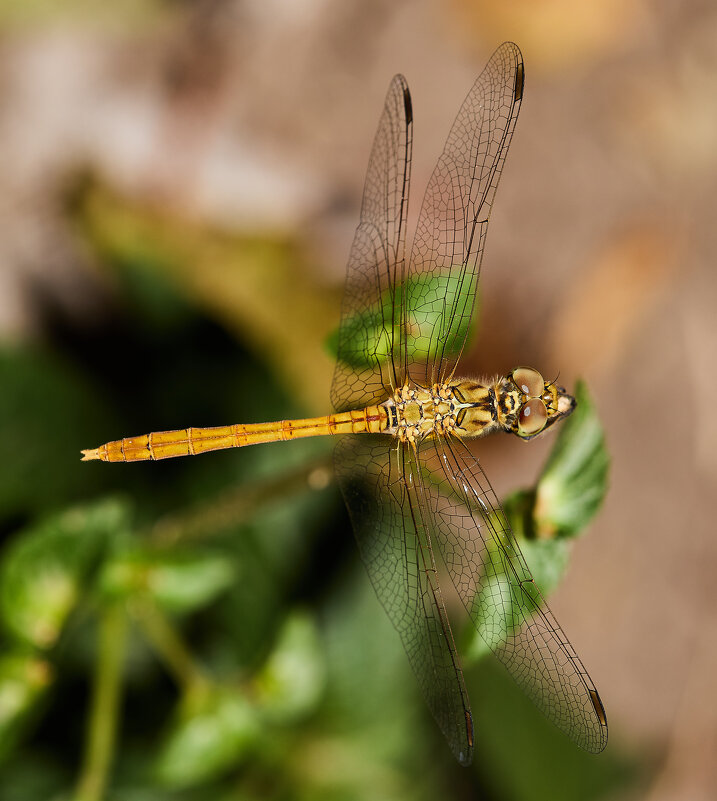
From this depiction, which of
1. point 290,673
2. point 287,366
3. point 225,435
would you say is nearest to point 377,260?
point 225,435

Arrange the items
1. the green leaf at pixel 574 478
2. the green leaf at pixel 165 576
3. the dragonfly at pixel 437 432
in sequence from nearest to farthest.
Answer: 1. the green leaf at pixel 574 478
2. the dragonfly at pixel 437 432
3. the green leaf at pixel 165 576

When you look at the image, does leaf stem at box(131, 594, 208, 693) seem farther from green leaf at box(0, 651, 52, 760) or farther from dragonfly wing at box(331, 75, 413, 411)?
dragonfly wing at box(331, 75, 413, 411)

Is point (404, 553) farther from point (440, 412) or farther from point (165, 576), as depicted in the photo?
point (165, 576)

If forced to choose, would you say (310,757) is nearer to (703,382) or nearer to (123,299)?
(123,299)

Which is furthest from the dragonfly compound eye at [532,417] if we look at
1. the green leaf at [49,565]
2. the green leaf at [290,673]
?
the green leaf at [49,565]

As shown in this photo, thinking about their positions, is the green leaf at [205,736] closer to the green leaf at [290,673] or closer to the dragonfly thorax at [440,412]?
the green leaf at [290,673]
